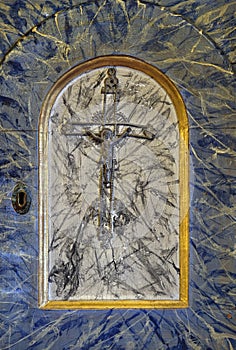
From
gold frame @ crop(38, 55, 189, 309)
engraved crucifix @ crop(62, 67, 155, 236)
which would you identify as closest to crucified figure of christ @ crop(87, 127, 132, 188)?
engraved crucifix @ crop(62, 67, 155, 236)

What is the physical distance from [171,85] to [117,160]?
32 centimetres

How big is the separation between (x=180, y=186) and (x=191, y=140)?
6.4 inches

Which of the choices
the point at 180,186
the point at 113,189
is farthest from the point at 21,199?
the point at 180,186

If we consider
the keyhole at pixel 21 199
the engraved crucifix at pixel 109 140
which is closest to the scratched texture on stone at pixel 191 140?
the keyhole at pixel 21 199

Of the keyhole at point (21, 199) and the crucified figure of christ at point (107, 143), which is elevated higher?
the crucified figure of christ at point (107, 143)

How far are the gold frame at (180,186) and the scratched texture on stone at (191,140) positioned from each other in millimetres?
20

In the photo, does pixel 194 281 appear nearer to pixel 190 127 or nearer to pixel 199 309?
pixel 199 309

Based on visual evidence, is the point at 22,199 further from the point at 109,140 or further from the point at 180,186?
the point at 180,186

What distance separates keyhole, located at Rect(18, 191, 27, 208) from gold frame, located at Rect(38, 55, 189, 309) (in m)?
0.05

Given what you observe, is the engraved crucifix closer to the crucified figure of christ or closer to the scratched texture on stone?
the crucified figure of christ

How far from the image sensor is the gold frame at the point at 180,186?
1.60 m

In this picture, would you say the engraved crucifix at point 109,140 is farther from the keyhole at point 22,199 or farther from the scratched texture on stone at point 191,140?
the keyhole at point 22,199

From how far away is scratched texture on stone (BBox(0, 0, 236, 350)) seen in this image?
1586mm

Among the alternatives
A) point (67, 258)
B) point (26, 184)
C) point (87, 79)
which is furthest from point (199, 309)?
point (87, 79)
